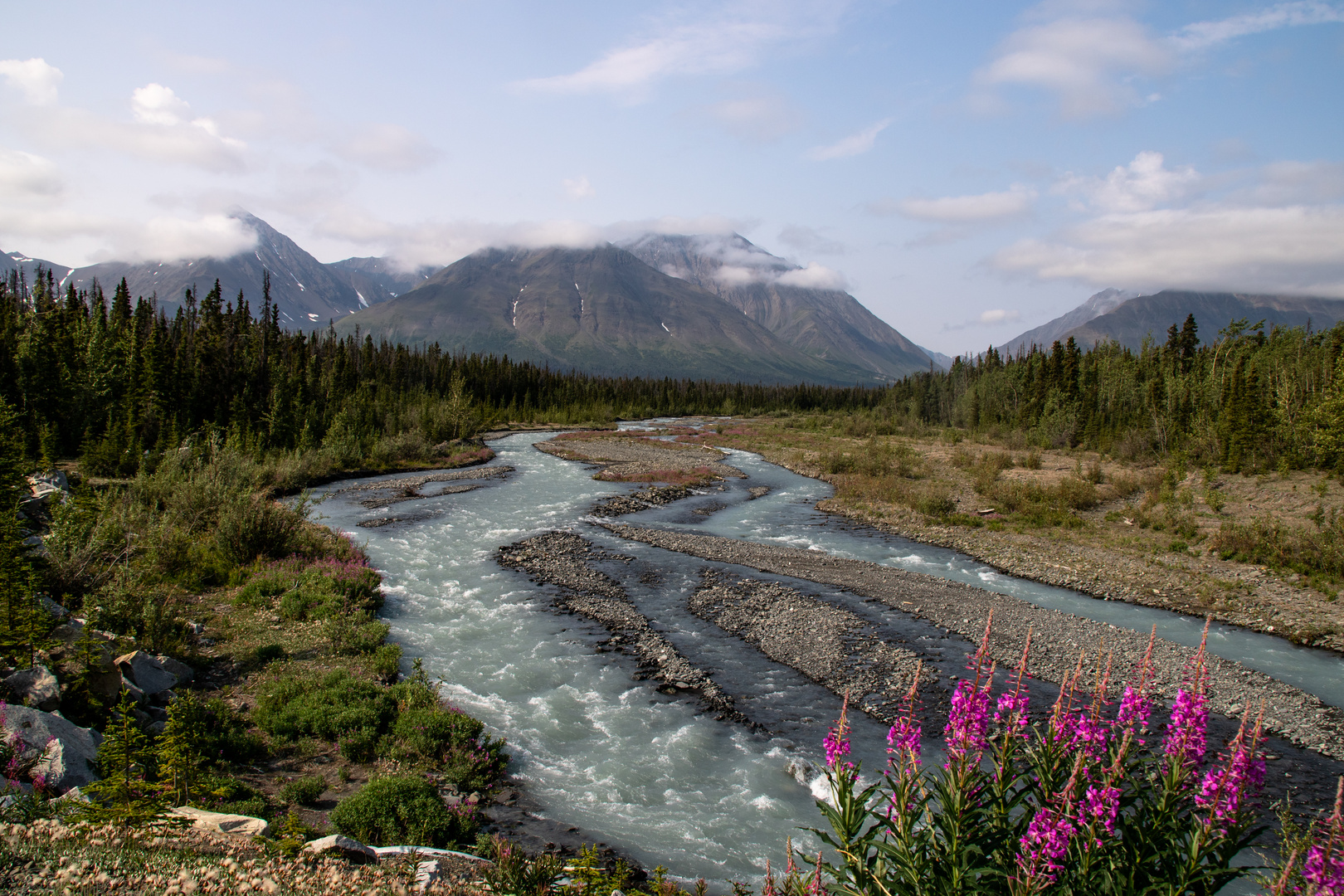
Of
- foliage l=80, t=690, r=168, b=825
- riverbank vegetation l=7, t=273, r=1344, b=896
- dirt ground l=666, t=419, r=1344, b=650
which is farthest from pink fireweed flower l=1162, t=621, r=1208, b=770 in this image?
dirt ground l=666, t=419, r=1344, b=650

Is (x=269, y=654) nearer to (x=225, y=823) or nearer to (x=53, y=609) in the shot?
(x=53, y=609)

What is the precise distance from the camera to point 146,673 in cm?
1012

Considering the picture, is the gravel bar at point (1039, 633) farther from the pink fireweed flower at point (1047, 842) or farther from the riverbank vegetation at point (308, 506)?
the riverbank vegetation at point (308, 506)

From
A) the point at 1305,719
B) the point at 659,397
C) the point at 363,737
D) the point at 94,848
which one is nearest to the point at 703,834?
the point at 363,737

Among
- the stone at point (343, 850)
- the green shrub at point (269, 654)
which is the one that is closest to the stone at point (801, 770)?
the stone at point (343, 850)

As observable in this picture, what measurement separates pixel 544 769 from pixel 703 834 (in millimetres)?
2774

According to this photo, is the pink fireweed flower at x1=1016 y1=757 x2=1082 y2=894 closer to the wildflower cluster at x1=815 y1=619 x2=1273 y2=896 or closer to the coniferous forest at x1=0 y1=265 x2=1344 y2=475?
the wildflower cluster at x1=815 y1=619 x2=1273 y2=896

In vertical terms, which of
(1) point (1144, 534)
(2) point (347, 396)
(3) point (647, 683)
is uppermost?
(2) point (347, 396)

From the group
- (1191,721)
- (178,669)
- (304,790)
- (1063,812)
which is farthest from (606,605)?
(1191,721)

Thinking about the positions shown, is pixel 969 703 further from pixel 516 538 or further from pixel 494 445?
pixel 494 445

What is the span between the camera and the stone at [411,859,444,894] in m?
5.92

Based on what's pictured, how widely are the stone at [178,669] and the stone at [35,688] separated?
8.27 ft

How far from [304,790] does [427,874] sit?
3246 millimetres

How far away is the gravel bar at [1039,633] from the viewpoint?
1267 cm
